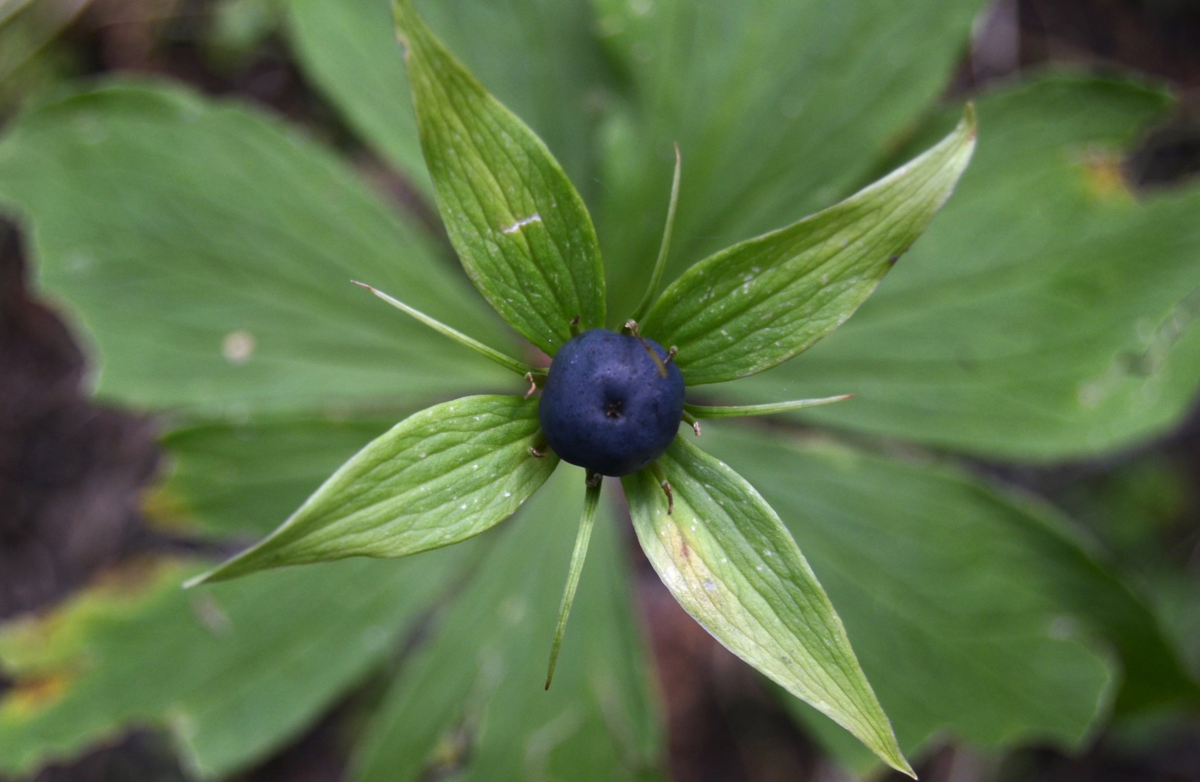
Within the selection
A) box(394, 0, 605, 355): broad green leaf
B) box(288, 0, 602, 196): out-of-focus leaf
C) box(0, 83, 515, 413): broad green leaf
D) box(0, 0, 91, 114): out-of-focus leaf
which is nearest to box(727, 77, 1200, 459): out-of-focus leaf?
box(288, 0, 602, 196): out-of-focus leaf

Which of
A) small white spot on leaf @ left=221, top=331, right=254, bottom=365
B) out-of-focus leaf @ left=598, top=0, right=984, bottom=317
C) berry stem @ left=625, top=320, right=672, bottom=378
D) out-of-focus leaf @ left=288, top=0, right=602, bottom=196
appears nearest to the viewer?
berry stem @ left=625, top=320, right=672, bottom=378

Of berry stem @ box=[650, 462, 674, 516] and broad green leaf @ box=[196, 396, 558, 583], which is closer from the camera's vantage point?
broad green leaf @ box=[196, 396, 558, 583]

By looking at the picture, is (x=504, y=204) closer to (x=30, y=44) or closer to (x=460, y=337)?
(x=460, y=337)

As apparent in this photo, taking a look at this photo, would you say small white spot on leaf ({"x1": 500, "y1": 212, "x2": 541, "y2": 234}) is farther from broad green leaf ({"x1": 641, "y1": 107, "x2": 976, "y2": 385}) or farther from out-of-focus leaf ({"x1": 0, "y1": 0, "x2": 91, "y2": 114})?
out-of-focus leaf ({"x1": 0, "y1": 0, "x2": 91, "y2": 114})

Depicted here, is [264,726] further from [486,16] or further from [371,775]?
[486,16]

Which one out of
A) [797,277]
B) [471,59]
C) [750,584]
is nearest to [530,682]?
[750,584]

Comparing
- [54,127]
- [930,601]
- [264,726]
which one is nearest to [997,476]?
[930,601]
